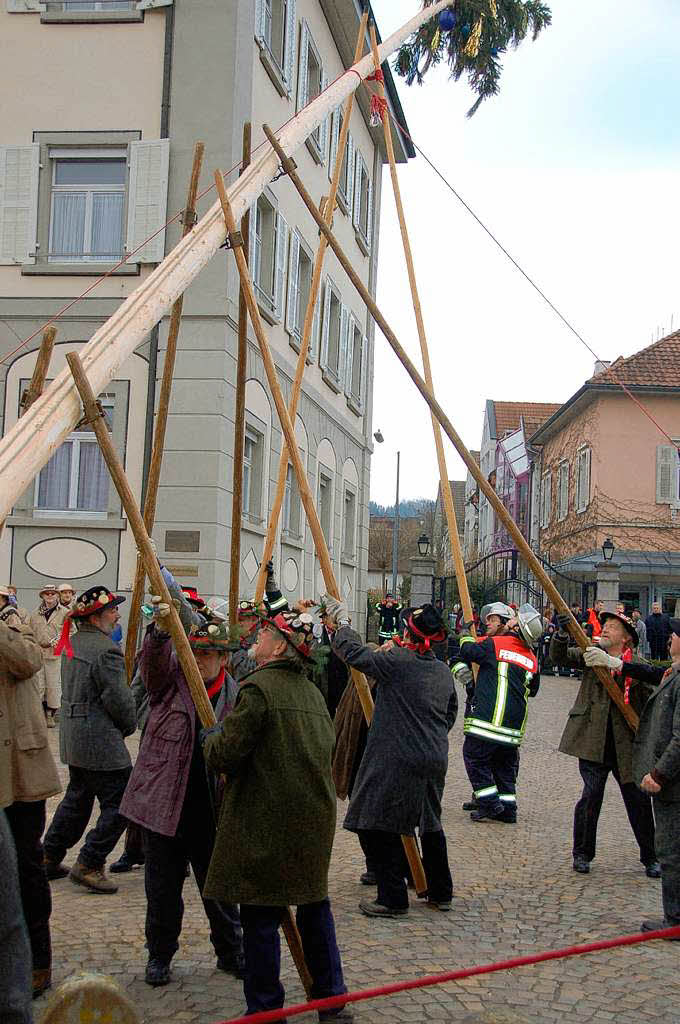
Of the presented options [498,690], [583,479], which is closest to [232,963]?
[498,690]

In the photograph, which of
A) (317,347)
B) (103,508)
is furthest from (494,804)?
(317,347)

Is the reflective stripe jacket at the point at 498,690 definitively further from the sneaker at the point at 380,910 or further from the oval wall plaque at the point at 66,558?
the oval wall plaque at the point at 66,558

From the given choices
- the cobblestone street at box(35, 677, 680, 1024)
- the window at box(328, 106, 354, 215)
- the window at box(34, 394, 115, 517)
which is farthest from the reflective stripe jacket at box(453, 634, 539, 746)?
the window at box(328, 106, 354, 215)

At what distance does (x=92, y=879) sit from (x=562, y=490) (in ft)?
102

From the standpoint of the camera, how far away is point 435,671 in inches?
252

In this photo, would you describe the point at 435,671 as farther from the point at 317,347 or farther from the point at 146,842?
the point at 317,347

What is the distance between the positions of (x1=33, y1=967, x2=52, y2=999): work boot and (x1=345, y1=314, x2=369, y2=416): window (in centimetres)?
1848

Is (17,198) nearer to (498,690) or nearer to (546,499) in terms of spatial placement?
(498,690)

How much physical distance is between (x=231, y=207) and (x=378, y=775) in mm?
3376

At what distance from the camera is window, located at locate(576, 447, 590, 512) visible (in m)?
31.9

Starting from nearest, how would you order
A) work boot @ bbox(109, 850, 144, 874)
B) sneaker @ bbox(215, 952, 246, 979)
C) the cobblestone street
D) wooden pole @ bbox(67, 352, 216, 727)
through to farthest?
wooden pole @ bbox(67, 352, 216, 727) < the cobblestone street < sneaker @ bbox(215, 952, 246, 979) < work boot @ bbox(109, 850, 144, 874)

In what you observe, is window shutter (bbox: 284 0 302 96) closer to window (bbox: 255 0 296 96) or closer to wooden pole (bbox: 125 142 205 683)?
window (bbox: 255 0 296 96)

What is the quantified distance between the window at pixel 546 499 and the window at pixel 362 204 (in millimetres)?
16898

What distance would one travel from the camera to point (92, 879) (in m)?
6.41
